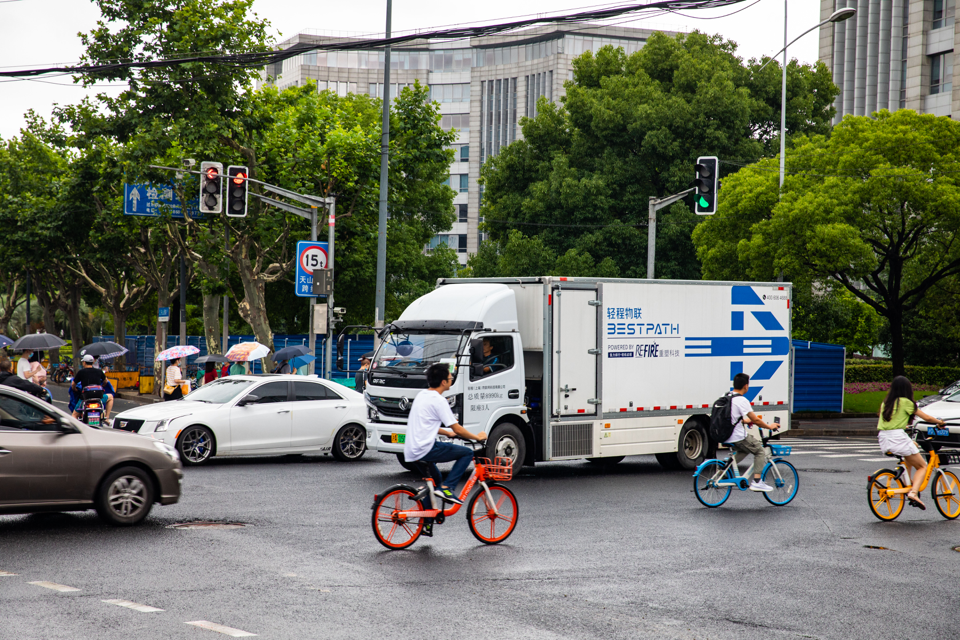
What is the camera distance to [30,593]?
763 cm

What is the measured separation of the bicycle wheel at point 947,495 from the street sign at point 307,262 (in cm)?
1505

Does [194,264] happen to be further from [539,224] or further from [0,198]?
[0,198]

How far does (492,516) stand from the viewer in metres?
10.2

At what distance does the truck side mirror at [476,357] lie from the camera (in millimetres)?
15062

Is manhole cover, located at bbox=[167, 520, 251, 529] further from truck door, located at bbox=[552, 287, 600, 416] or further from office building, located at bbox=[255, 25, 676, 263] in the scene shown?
office building, located at bbox=[255, 25, 676, 263]

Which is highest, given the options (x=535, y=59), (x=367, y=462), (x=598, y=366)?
(x=535, y=59)

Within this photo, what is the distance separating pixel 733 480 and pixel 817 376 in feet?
69.4

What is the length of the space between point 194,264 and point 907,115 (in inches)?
870

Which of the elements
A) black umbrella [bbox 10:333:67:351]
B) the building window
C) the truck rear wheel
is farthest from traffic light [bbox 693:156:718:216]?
the building window

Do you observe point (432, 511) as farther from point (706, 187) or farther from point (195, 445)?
point (706, 187)

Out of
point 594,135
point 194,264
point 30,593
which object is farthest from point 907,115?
point 30,593

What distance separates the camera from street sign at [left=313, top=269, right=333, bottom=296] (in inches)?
942

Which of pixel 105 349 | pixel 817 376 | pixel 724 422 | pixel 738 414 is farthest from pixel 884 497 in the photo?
pixel 105 349

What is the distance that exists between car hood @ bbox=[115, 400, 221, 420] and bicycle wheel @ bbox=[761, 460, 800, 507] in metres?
8.51
